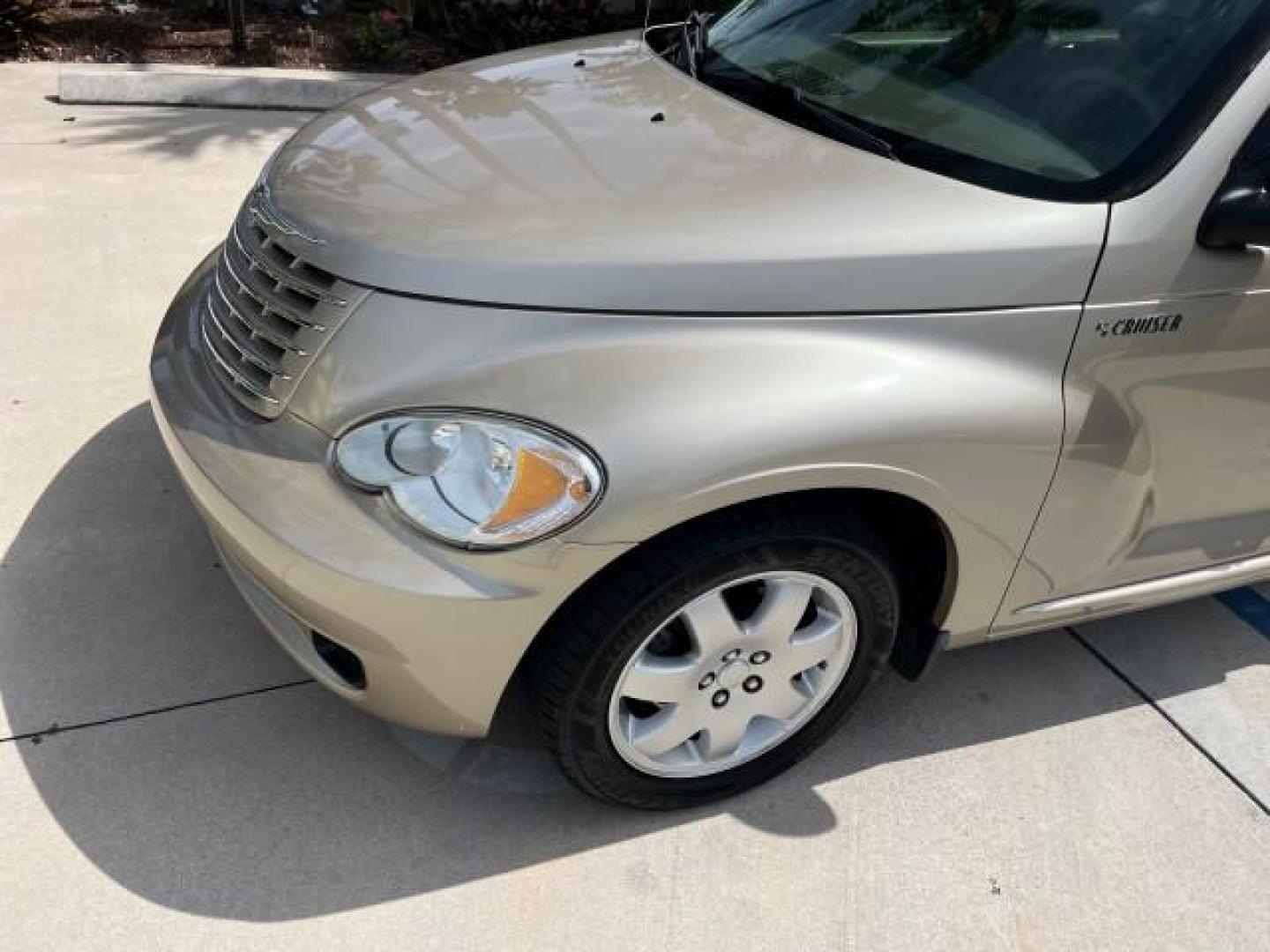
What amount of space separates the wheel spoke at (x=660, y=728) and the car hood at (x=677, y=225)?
79 centimetres

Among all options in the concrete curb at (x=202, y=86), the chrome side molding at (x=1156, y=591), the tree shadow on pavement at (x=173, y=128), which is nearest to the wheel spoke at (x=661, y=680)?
the chrome side molding at (x=1156, y=591)

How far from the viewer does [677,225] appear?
6.34ft

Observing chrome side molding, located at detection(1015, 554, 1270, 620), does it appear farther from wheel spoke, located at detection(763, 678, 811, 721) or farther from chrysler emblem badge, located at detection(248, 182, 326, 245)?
chrysler emblem badge, located at detection(248, 182, 326, 245)

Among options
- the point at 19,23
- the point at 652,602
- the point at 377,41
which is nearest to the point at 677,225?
the point at 652,602

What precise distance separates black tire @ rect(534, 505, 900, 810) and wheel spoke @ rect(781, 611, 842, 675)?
6cm

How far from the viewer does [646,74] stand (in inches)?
105

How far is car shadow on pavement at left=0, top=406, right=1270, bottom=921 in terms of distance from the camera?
6.81ft

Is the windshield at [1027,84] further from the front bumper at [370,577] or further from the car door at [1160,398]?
the front bumper at [370,577]

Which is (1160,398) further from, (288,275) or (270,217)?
(270,217)

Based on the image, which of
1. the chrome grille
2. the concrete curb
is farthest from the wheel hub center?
the concrete curb

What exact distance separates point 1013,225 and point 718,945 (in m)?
1.44

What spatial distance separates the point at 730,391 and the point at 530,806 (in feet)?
3.37

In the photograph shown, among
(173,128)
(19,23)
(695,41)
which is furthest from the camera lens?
(19,23)

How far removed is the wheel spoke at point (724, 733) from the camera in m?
2.14
